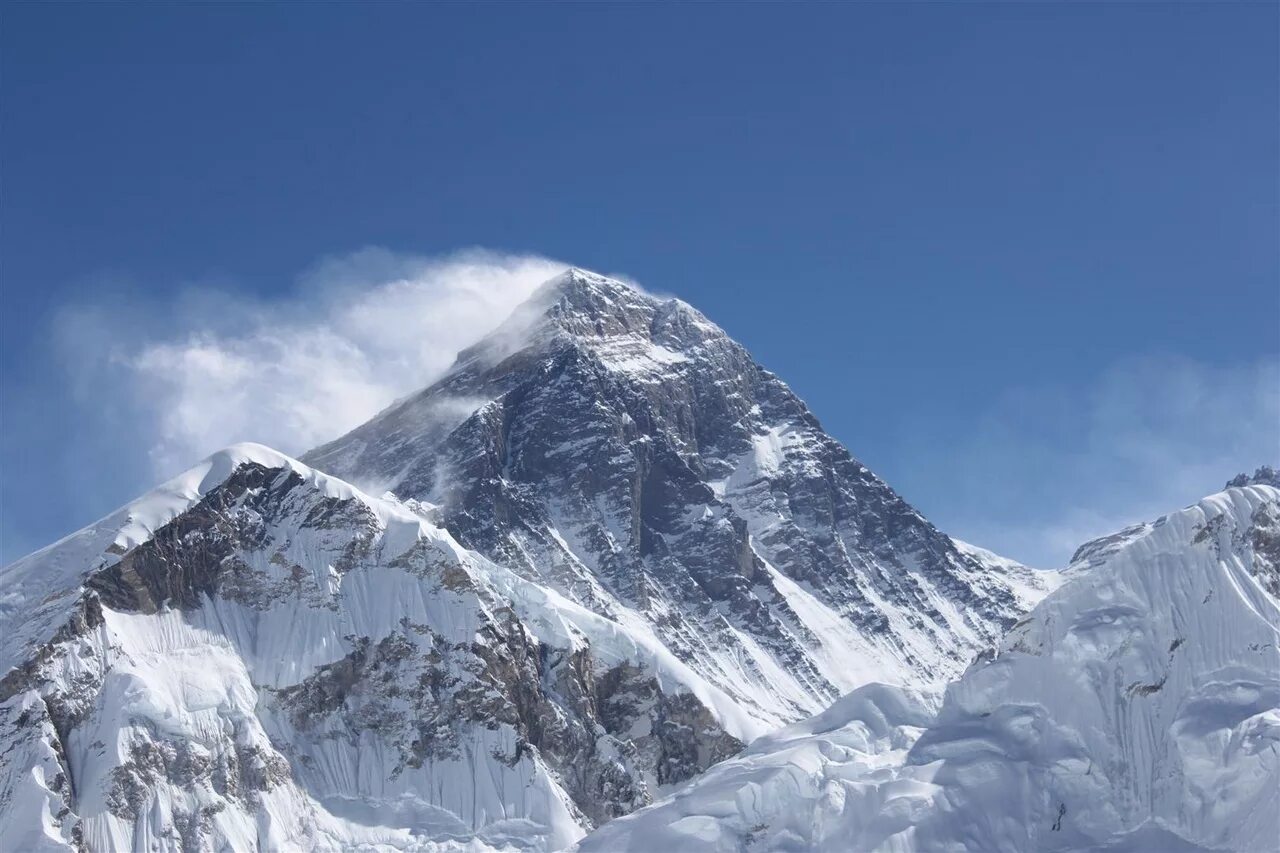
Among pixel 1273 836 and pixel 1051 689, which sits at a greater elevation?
pixel 1051 689

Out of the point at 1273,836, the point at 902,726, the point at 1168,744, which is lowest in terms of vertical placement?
the point at 1273,836

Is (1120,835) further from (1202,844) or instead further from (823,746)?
(823,746)

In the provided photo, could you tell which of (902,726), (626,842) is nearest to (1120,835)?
(902,726)

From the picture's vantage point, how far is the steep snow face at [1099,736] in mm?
165250

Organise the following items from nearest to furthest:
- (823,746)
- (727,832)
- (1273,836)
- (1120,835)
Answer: (1273,836), (1120,835), (727,832), (823,746)

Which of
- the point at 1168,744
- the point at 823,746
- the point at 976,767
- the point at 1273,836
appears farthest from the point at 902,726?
the point at 1273,836

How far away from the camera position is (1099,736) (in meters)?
173

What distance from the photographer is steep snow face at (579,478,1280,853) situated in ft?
542

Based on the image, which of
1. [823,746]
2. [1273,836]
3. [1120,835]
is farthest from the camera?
[823,746]

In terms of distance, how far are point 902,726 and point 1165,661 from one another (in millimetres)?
35857

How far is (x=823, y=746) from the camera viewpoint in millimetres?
194625

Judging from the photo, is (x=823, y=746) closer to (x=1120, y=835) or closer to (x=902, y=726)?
(x=902, y=726)

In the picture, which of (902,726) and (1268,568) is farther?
(902,726)

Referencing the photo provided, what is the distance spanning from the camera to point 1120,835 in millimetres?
166625
